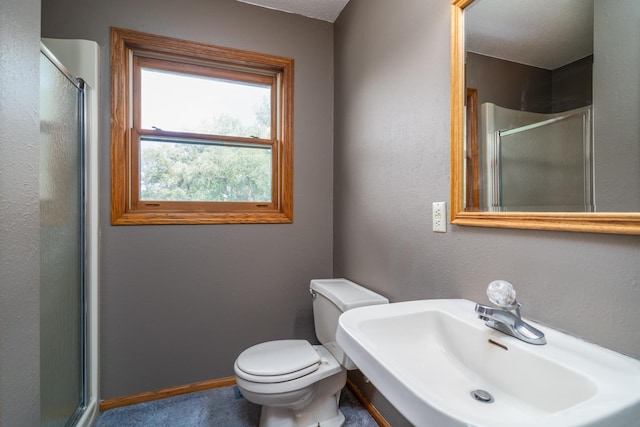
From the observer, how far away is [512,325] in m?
0.72

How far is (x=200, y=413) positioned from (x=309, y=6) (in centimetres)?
243

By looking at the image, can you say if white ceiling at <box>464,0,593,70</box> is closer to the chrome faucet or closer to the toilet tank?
the chrome faucet

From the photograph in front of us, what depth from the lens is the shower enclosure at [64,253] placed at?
3.55 feet

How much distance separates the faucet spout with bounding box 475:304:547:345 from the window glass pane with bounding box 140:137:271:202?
4.87 ft

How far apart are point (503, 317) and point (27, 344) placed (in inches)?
51.3

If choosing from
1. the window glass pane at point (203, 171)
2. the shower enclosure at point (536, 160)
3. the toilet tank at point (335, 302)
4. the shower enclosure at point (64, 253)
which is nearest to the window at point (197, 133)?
the window glass pane at point (203, 171)

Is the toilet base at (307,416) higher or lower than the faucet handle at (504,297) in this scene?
lower

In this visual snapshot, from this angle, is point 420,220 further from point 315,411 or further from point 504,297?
point 315,411

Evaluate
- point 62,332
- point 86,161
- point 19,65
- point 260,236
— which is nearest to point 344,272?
point 260,236

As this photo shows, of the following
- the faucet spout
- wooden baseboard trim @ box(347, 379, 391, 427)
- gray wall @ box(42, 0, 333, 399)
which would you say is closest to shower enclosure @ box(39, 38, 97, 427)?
gray wall @ box(42, 0, 333, 399)

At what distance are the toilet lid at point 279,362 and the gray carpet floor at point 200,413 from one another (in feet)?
1.33

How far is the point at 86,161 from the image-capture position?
1454 millimetres

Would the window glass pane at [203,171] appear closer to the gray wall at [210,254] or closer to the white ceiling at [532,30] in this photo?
the gray wall at [210,254]

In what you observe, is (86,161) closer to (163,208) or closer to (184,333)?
(163,208)
